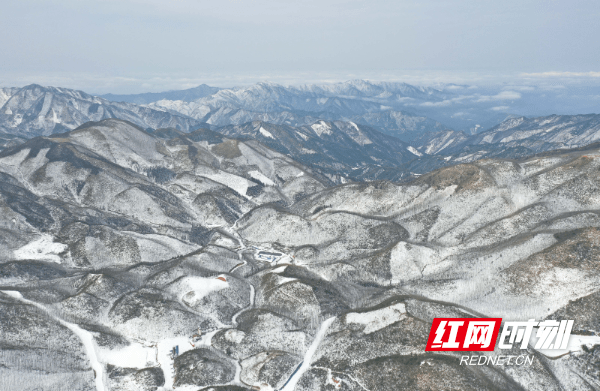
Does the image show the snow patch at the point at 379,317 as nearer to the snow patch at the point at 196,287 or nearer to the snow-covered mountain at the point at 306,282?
the snow-covered mountain at the point at 306,282

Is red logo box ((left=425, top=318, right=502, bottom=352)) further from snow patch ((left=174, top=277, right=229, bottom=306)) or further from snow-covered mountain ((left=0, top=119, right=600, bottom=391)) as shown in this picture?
snow patch ((left=174, top=277, right=229, bottom=306))

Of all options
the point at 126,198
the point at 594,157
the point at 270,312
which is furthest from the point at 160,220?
the point at 594,157

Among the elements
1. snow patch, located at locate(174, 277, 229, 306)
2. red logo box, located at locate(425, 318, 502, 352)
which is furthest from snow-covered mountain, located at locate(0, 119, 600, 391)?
red logo box, located at locate(425, 318, 502, 352)

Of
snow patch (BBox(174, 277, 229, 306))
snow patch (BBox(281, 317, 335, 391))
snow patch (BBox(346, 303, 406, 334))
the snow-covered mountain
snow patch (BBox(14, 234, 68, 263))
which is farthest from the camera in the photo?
snow patch (BBox(14, 234, 68, 263))

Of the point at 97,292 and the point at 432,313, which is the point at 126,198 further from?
the point at 432,313

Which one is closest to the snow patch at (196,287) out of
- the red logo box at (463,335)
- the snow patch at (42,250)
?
the snow patch at (42,250)
